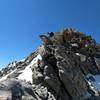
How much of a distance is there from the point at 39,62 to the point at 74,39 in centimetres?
1273

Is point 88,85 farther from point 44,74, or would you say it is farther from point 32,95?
point 32,95

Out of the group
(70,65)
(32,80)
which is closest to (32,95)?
(32,80)

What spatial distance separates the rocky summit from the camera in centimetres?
2530

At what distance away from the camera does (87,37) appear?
4791 cm

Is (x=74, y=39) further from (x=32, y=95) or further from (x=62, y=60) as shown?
(x=32, y=95)

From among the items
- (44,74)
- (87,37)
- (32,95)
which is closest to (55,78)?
(44,74)

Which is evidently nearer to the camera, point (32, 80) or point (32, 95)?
point (32, 95)

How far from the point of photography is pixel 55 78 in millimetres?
31031

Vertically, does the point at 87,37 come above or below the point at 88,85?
above

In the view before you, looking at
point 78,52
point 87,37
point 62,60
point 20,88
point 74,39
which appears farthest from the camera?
point 87,37

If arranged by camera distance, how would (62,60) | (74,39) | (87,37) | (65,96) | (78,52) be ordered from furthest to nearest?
(87,37) < (74,39) < (78,52) < (62,60) < (65,96)

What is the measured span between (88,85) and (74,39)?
39.7 feet

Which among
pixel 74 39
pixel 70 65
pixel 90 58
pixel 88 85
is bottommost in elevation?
pixel 88 85

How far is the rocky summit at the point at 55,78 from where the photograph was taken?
25303 millimetres
